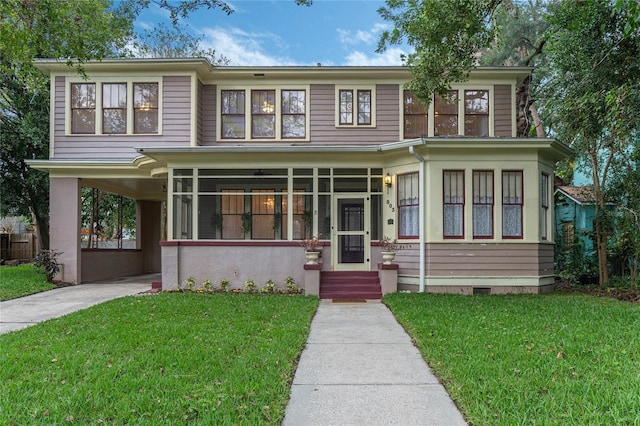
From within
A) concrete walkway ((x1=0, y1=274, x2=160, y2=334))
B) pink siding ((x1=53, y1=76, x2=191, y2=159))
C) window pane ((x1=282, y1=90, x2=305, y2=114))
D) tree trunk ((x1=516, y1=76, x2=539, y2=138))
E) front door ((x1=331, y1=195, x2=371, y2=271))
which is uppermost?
tree trunk ((x1=516, y1=76, x2=539, y2=138))

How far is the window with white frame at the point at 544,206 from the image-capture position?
984cm

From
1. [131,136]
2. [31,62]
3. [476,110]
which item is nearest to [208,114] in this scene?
[131,136]

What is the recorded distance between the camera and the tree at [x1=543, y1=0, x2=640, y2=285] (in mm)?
8367

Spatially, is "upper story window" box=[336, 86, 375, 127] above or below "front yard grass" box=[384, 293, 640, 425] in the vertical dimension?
above

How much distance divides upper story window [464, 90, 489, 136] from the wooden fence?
1983 centimetres

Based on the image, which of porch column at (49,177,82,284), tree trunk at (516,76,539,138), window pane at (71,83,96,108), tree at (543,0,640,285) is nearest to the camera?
tree at (543,0,640,285)

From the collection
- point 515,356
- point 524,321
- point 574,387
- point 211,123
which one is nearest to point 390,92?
point 211,123

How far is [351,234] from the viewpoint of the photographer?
410 inches

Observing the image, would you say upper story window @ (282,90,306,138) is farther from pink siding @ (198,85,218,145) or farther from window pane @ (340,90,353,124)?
pink siding @ (198,85,218,145)

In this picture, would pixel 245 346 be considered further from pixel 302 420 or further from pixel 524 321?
pixel 524 321

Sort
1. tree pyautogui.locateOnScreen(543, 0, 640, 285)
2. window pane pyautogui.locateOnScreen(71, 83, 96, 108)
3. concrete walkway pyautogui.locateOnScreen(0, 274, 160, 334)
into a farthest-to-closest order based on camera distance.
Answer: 1. window pane pyautogui.locateOnScreen(71, 83, 96, 108)
2. tree pyautogui.locateOnScreen(543, 0, 640, 285)
3. concrete walkway pyautogui.locateOnScreen(0, 274, 160, 334)

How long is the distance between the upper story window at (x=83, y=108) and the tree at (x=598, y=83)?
11.6 m

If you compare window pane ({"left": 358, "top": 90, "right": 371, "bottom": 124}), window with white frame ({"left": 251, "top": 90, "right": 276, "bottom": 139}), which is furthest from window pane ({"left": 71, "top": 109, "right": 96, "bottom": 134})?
Result: window pane ({"left": 358, "top": 90, "right": 371, "bottom": 124})

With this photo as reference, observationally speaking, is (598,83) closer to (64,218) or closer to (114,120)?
(114,120)
